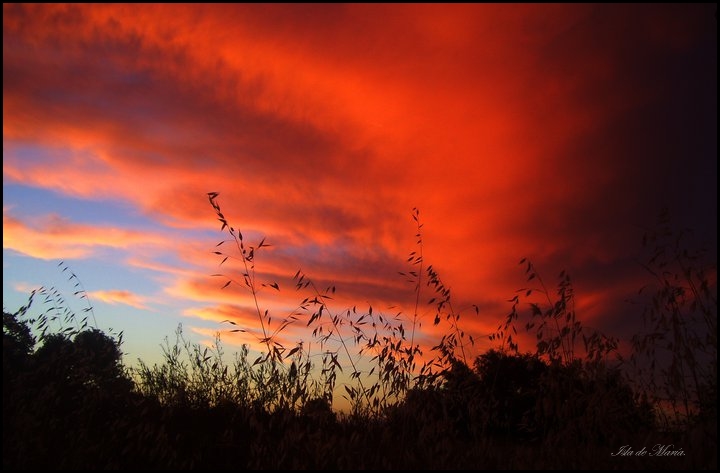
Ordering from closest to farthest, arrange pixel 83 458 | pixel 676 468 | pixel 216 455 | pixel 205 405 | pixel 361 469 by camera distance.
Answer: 1. pixel 676 468
2. pixel 361 469
3. pixel 83 458
4. pixel 216 455
5. pixel 205 405

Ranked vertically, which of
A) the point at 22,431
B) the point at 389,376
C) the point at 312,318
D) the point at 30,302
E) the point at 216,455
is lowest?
the point at 216,455

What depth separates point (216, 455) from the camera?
5.08m

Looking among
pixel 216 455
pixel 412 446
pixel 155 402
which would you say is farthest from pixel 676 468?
pixel 155 402

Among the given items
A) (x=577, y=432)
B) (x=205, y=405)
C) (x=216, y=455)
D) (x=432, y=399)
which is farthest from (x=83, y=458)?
(x=577, y=432)

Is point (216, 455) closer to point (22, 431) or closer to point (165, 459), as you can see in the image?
point (165, 459)

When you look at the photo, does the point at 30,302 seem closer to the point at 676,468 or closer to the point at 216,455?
the point at 216,455

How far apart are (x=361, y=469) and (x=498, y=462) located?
3.59 ft

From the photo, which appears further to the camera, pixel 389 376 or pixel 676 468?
pixel 389 376

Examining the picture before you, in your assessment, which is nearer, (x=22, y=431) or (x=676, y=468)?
(x=676, y=468)

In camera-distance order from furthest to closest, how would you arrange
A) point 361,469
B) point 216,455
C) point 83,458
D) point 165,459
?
1. point 216,455
2. point 165,459
3. point 83,458
4. point 361,469

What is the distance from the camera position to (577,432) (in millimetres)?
4527

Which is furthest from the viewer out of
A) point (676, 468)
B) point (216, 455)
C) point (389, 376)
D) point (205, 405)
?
point (205, 405)

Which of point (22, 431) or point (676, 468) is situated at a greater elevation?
point (22, 431)

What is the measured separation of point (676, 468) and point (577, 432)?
117cm
